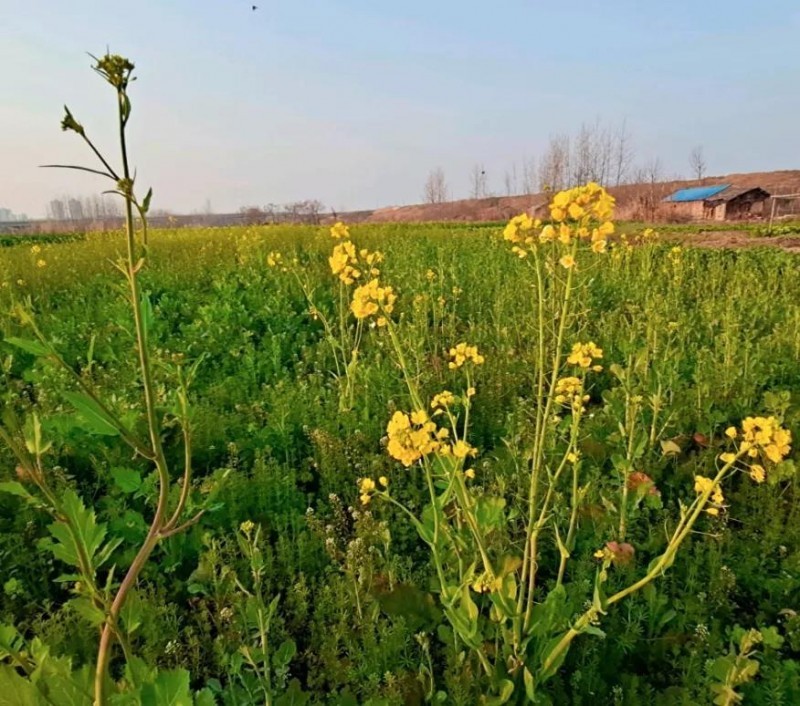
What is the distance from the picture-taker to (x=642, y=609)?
1771mm

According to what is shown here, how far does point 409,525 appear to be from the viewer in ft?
7.45

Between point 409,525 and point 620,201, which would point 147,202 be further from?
point 620,201

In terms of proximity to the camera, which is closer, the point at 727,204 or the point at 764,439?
the point at 764,439

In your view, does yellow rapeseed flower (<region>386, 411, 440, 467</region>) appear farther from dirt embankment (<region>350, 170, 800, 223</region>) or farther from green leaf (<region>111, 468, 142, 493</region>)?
dirt embankment (<region>350, 170, 800, 223</region>)

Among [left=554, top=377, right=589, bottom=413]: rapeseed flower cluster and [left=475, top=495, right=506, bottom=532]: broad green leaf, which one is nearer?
[left=475, top=495, right=506, bottom=532]: broad green leaf

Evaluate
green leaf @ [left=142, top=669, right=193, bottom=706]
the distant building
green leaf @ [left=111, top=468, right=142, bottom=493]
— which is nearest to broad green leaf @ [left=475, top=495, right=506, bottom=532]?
green leaf @ [left=142, top=669, right=193, bottom=706]

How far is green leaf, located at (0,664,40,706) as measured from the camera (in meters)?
0.77

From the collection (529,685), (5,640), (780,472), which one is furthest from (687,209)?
(5,640)

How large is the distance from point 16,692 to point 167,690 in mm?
221

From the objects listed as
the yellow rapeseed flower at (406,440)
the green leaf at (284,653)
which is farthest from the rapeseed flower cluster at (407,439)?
Result: the green leaf at (284,653)

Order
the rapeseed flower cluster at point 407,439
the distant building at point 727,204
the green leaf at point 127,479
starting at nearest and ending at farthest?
the rapeseed flower cluster at point 407,439 → the green leaf at point 127,479 → the distant building at point 727,204

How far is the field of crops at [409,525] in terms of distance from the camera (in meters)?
1.29

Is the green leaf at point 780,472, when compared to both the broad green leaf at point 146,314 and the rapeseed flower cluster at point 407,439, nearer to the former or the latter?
the rapeseed flower cluster at point 407,439

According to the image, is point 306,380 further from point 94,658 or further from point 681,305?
point 681,305
